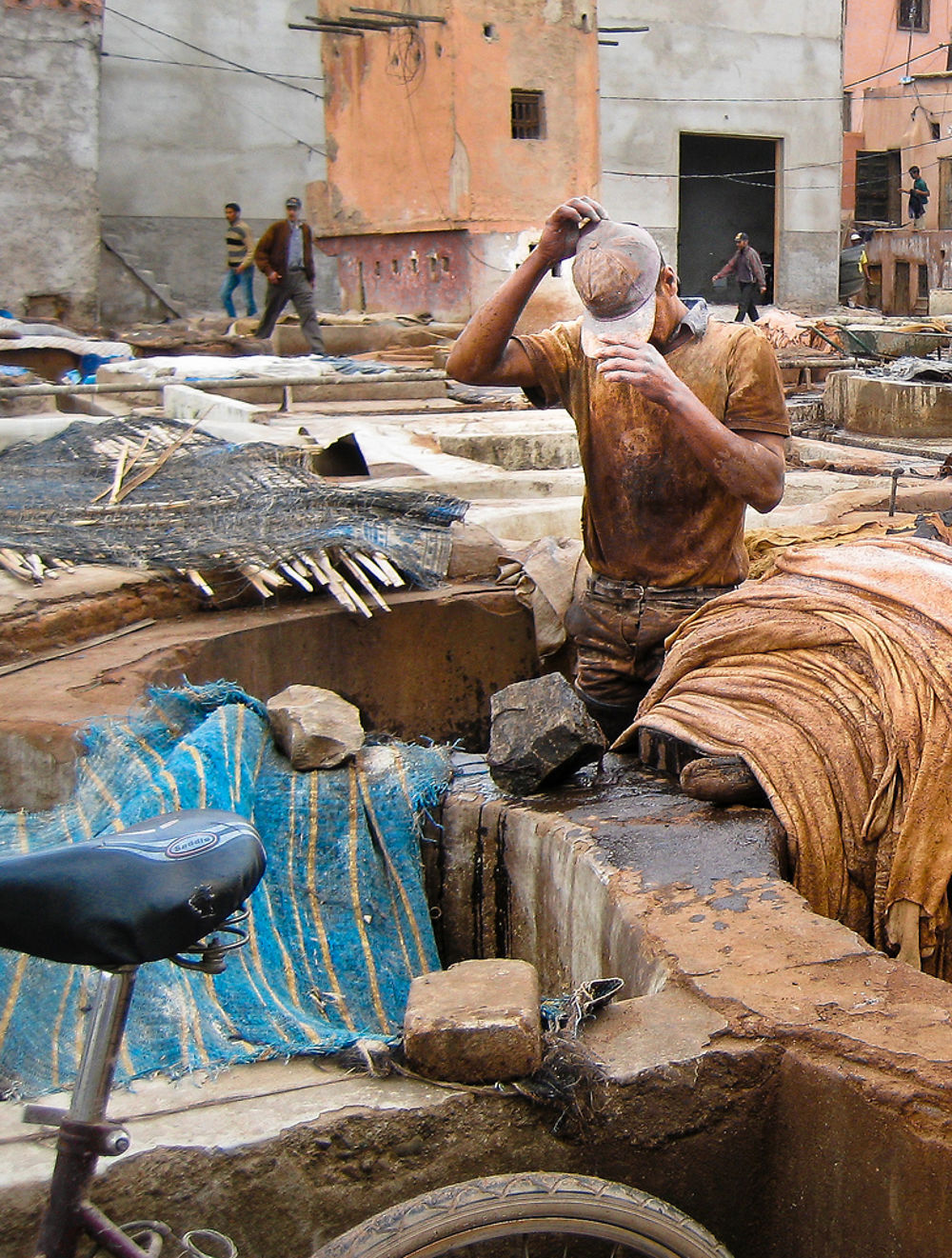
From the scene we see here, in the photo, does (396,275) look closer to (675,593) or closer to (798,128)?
(798,128)

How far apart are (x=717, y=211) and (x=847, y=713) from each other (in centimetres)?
2980

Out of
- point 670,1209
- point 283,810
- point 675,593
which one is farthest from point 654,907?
point 675,593

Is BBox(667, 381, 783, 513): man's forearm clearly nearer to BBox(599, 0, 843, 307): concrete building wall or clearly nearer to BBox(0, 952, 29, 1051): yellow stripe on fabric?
BBox(0, 952, 29, 1051): yellow stripe on fabric

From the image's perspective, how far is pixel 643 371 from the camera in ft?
12.6

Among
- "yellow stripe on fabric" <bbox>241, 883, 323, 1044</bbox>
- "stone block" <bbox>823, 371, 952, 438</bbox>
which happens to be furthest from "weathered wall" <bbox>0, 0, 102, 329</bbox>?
"yellow stripe on fabric" <bbox>241, 883, 323, 1044</bbox>

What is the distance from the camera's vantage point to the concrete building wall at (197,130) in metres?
23.5

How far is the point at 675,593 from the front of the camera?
452 centimetres

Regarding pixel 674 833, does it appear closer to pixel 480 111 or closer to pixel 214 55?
pixel 480 111

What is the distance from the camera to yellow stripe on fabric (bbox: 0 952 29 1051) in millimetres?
2963

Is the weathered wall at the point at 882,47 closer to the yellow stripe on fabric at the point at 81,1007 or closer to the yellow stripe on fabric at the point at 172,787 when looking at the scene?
the yellow stripe on fabric at the point at 172,787

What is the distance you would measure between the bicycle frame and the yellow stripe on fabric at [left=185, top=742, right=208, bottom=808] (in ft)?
5.89

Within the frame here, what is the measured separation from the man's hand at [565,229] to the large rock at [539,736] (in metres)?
1.33

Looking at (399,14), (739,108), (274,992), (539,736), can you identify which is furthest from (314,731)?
(739,108)

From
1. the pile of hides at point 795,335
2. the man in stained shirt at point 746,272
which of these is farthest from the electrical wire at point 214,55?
the pile of hides at point 795,335
